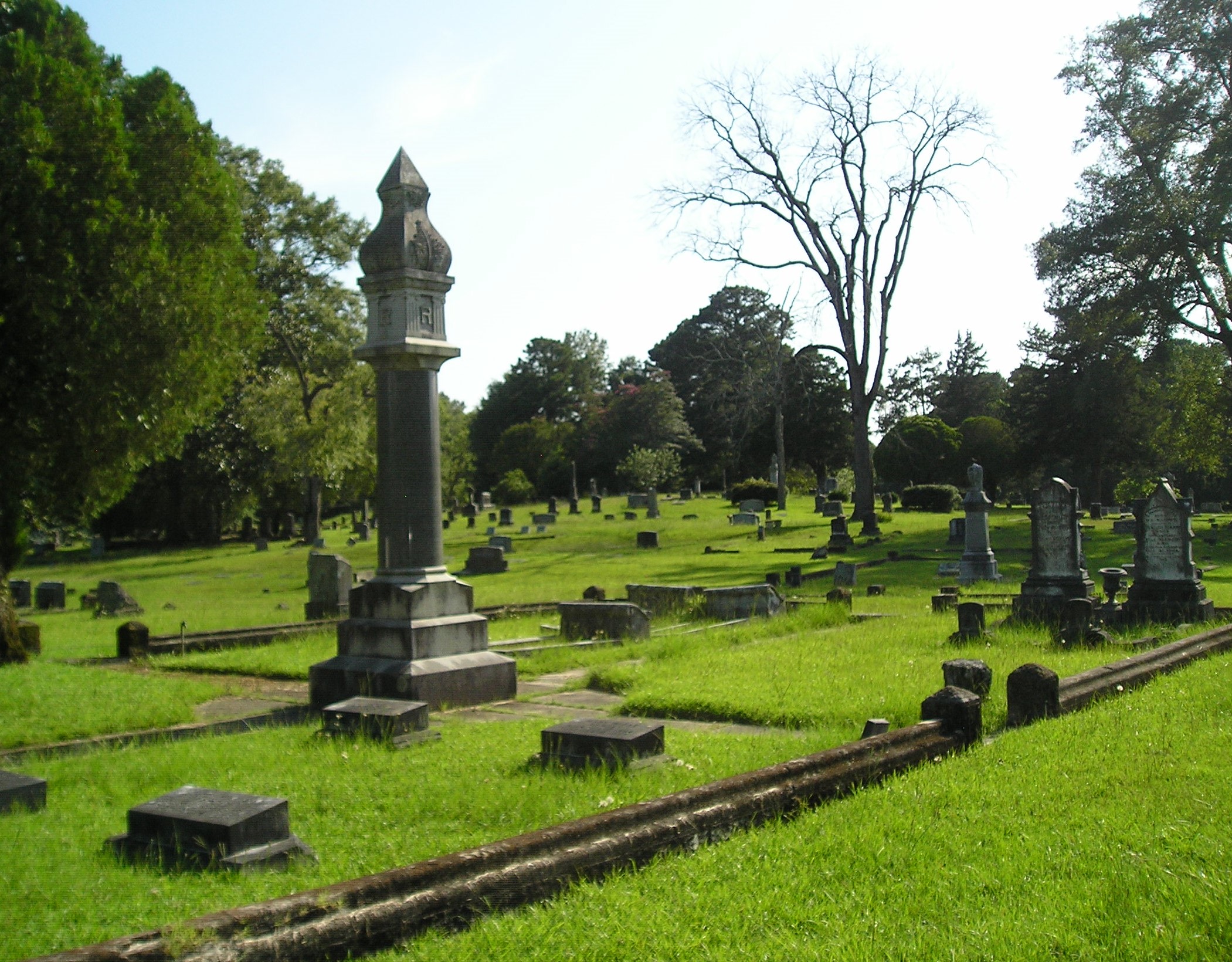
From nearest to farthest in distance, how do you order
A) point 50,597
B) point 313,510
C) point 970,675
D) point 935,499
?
point 970,675
point 50,597
point 313,510
point 935,499

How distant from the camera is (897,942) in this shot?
3.94 metres

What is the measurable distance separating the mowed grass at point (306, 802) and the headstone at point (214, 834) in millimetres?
94

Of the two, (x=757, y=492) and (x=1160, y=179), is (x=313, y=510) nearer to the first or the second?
(x=757, y=492)

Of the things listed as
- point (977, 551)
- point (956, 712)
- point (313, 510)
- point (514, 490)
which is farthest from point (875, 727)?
point (514, 490)

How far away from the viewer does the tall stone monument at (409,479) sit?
10016 mm

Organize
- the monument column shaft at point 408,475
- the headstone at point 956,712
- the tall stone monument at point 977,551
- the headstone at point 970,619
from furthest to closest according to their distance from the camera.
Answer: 1. the tall stone monument at point 977,551
2. the headstone at point 970,619
3. the monument column shaft at point 408,475
4. the headstone at point 956,712

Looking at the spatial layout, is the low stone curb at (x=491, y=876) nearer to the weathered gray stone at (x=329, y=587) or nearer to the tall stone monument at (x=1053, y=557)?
the tall stone monument at (x=1053, y=557)

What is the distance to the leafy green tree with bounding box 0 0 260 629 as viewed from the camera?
1462cm

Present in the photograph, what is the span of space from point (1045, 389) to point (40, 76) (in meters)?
53.8

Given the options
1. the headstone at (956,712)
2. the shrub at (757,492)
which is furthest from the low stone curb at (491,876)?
the shrub at (757,492)

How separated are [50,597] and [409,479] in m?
17.6

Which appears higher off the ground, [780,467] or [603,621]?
[780,467]

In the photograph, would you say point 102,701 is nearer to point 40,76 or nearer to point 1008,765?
point 1008,765

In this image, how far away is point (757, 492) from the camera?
51469 millimetres
